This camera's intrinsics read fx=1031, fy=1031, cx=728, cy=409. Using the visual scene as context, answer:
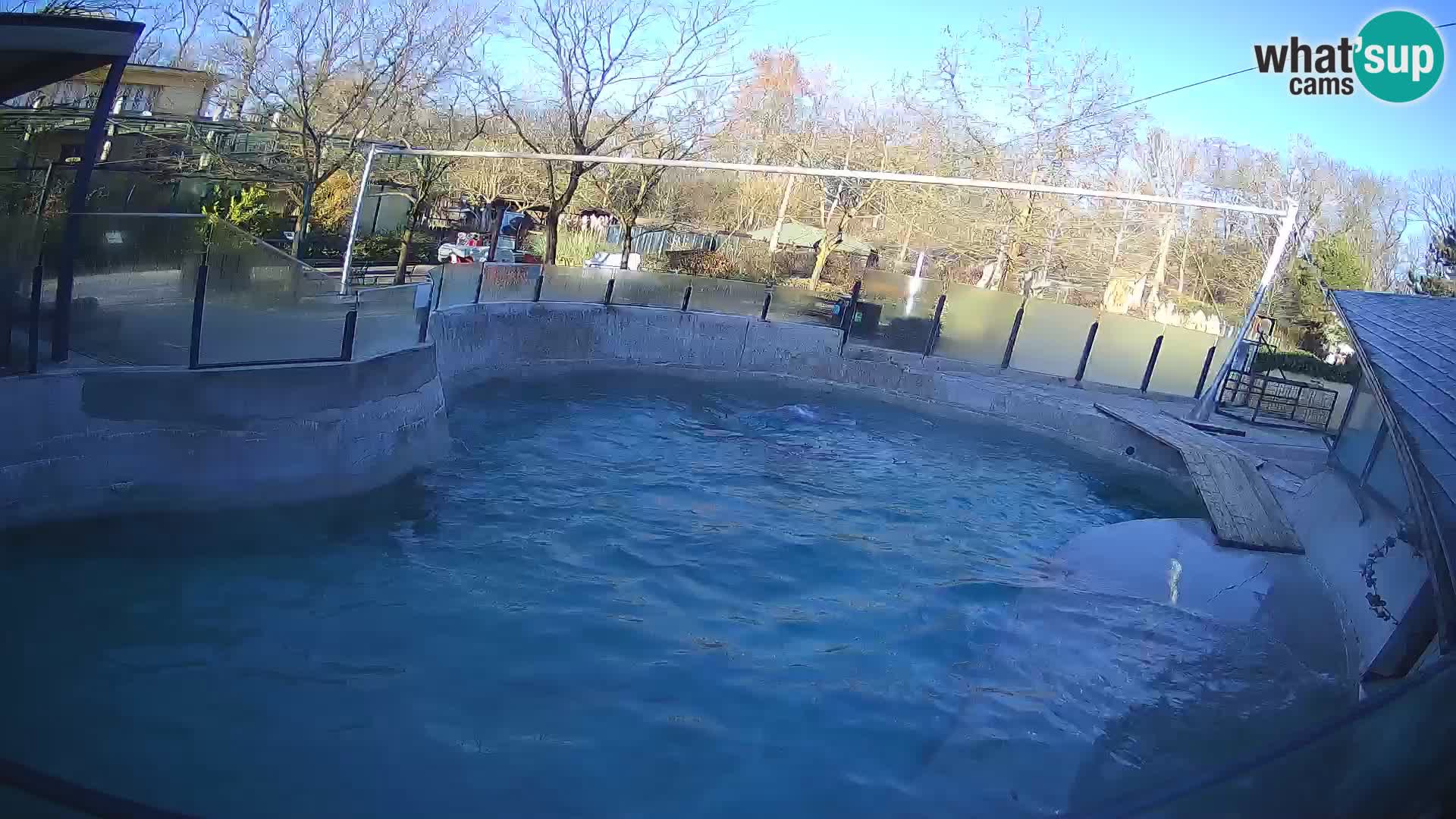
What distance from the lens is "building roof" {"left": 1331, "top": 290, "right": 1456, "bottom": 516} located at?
5539mm

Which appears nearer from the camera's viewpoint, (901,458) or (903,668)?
(903,668)

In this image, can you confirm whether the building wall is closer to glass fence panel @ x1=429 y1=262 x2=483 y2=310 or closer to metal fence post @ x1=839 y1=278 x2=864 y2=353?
glass fence panel @ x1=429 y1=262 x2=483 y2=310

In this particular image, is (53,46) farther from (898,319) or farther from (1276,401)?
(1276,401)

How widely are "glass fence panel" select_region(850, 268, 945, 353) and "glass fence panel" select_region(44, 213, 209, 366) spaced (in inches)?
547

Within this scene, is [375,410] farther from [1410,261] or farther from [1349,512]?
[1410,261]

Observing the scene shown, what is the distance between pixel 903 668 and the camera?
8797 mm

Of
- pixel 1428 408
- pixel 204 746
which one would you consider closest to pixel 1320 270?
pixel 1428 408

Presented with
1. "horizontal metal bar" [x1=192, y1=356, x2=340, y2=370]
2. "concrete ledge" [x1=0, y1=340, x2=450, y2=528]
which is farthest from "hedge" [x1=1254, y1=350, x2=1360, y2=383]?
"horizontal metal bar" [x1=192, y1=356, x2=340, y2=370]

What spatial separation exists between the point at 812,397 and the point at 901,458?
159 inches

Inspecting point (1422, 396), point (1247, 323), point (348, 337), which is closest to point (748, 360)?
point (1247, 323)

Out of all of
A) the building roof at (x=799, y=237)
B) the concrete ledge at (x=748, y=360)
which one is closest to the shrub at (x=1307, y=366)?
the concrete ledge at (x=748, y=360)

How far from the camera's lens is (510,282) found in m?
17.8

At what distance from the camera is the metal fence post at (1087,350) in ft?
66.3

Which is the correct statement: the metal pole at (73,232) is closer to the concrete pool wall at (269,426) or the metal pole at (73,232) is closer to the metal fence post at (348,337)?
the concrete pool wall at (269,426)
